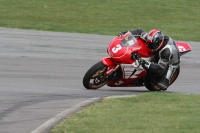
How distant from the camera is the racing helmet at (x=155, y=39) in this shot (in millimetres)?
10977

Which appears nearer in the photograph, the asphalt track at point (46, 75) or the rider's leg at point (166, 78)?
the asphalt track at point (46, 75)

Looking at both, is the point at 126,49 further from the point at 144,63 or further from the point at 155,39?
the point at 155,39

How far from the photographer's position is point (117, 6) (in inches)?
1113

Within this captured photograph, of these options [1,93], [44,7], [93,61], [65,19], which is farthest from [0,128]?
[44,7]

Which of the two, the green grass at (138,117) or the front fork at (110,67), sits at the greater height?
the green grass at (138,117)

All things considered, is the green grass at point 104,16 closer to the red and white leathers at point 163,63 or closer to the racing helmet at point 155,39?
the red and white leathers at point 163,63

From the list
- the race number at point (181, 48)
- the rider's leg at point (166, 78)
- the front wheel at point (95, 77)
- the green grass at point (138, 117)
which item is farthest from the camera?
the race number at point (181, 48)

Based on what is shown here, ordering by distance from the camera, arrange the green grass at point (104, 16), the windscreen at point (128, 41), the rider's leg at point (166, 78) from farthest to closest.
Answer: the green grass at point (104, 16) < the rider's leg at point (166, 78) < the windscreen at point (128, 41)

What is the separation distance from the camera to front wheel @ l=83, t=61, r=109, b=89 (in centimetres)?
1091

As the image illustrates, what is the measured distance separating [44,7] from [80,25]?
4910 mm

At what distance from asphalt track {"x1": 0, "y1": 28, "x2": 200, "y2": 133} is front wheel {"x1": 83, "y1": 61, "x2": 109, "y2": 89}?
0.14 m

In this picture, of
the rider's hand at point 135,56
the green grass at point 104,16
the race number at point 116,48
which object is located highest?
the race number at point 116,48

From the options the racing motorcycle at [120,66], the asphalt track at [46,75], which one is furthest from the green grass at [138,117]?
the racing motorcycle at [120,66]

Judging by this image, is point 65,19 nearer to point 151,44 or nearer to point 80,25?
point 80,25
